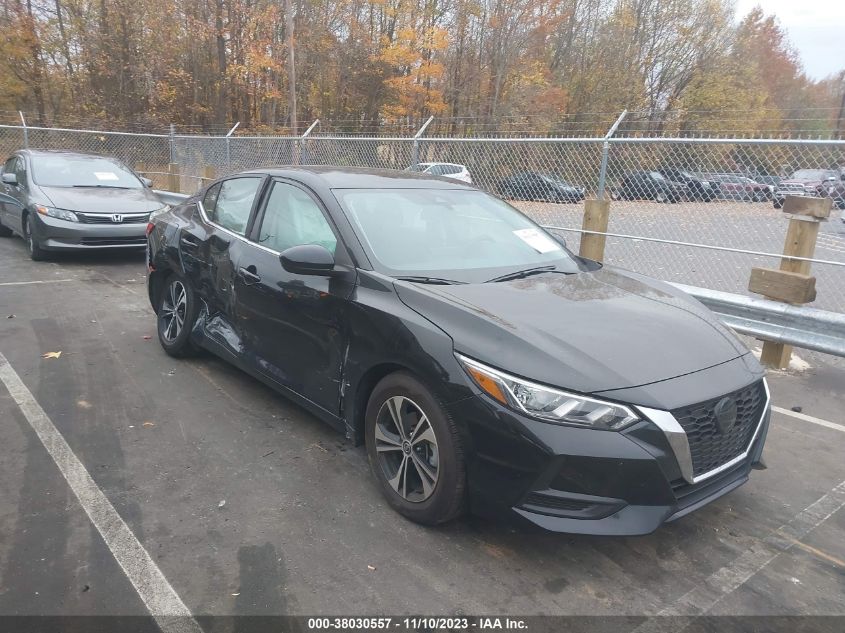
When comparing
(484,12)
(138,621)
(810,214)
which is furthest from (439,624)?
(484,12)

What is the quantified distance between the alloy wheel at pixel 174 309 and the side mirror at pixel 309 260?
189cm

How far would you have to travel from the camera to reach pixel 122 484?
126 inches

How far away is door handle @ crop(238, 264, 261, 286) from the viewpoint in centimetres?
385

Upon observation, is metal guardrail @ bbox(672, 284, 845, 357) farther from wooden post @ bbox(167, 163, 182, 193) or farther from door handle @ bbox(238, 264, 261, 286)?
wooden post @ bbox(167, 163, 182, 193)

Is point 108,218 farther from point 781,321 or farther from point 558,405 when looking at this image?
Result: point 781,321

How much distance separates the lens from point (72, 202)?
8.46 meters

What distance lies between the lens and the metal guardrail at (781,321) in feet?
15.7

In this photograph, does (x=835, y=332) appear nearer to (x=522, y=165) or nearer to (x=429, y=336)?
(x=429, y=336)

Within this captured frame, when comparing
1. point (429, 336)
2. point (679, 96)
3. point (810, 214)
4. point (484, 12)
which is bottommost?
point (429, 336)

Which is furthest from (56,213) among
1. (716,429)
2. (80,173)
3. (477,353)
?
(716,429)

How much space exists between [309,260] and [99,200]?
A: 22.6ft

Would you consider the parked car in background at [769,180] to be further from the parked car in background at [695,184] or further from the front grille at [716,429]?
the front grille at [716,429]

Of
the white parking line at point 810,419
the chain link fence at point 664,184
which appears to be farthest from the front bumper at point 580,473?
the chain link fence at point 664,184

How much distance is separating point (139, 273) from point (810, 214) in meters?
7.86
